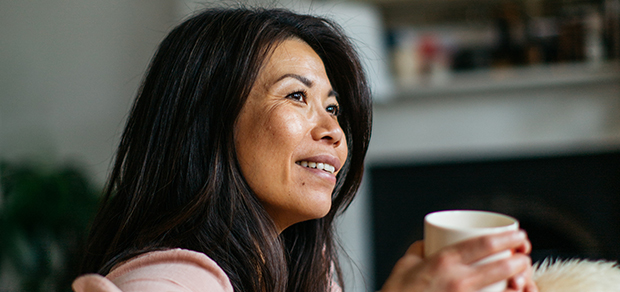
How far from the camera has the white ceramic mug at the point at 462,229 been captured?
480mm

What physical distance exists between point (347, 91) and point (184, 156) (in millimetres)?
387

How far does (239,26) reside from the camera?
2.53 ft

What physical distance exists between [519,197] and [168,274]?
215 centimetres

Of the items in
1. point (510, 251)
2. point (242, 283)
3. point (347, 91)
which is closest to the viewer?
point (510, 251)

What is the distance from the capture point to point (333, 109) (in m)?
0.89

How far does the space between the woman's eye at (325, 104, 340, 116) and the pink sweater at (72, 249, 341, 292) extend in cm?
39

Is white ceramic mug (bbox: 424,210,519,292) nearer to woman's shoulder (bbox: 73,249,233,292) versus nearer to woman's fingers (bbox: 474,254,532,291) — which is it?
woman's fingers (bbox: 474,254,532,291)

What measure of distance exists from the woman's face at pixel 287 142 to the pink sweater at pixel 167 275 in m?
0.17

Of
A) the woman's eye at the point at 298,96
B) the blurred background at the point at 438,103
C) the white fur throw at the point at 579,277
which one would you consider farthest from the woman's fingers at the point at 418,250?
the blurred background at the point at 438,103

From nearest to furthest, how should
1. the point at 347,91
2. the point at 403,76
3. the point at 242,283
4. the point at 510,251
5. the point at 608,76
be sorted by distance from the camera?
the point at 510,251, the point at 242,283, the point at 347,91, the point at 608,76, the point at 403,76

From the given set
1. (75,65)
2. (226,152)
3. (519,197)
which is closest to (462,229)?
(226,152)

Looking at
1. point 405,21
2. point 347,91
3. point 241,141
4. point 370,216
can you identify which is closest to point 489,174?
point 370,216

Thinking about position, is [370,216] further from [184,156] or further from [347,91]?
[184,156]

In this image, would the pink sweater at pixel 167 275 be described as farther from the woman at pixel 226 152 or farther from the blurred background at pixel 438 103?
the blurred background at pixel 438 103
